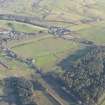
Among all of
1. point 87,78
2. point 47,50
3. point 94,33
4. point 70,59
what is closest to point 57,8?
point 94,33

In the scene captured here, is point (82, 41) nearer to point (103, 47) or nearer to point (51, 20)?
point (103, 47)

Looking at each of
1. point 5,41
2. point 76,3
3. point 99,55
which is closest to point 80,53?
point 99,55

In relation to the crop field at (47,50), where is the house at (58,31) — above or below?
above

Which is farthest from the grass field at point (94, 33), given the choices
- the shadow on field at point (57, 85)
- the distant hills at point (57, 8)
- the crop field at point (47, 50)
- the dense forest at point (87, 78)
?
the shadow on field at point (57, 85)

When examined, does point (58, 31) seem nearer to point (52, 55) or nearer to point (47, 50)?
point (47, 50)

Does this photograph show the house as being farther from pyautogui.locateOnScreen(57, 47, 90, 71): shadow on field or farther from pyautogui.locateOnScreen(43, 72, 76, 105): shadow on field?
pyautogui.locateOnScreen(43, 72, 76, 105): shadow on field

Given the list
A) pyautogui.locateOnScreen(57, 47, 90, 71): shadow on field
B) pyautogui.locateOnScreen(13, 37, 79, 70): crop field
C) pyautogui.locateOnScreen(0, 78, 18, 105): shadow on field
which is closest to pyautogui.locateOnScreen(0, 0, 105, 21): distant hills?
pyautogui.locateOnScreen(13, 37, 79, 70): crop field

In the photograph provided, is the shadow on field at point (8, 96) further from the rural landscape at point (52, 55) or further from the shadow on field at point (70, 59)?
the shadow on field at point (70, 59)

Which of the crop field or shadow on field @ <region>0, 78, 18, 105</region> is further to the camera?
the crop field
